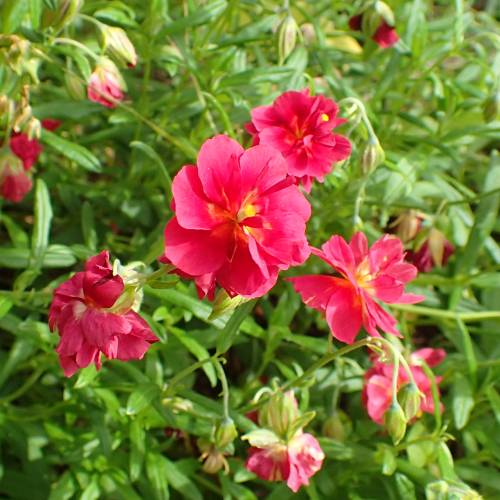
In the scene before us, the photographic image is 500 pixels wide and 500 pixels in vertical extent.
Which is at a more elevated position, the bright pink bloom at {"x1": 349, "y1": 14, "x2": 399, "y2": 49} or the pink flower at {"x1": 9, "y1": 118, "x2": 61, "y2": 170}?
the bright pink bloom at {"x1": 349, "y1": 14, "x2": 399, "y2": 49}

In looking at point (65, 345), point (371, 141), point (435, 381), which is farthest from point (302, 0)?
point (65, 345)

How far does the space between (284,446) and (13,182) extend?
2.61ft

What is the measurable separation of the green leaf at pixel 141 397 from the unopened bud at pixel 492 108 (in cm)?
93

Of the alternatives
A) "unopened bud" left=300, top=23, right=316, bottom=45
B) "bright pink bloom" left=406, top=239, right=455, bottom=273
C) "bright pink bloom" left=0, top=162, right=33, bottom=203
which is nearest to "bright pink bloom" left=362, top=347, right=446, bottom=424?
"bright pink bloom" left=406, top=239, right=455, bottom=273

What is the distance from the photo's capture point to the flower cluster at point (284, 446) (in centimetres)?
143

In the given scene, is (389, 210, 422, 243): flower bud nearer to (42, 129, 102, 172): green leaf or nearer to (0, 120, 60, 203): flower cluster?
(42, 129, 102, 172): green leaf

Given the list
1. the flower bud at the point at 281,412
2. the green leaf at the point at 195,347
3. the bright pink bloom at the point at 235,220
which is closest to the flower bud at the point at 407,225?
the green leaf at the point at 195,347

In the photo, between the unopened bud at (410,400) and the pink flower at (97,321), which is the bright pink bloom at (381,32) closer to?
the unopened bud at (410,400)

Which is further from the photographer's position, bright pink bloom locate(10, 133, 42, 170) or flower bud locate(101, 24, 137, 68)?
bright pink bloom locate(10, 133, 42, 170)

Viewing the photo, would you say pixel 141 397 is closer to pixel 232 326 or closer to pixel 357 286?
pixel 232 326

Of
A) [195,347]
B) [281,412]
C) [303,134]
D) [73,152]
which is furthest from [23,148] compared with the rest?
[281,412]

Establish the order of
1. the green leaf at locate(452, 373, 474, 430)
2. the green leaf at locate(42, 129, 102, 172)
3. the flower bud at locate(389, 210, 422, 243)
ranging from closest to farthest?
1. the green leaf at locate(452, 373, 474, 430)
2. the green leaf at locate(42, 129, 102, 172)
3. the flower bud at locate(389, 210, 422, 243)

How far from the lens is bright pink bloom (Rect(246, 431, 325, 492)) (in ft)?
4.76

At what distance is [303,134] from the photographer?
1.39m
